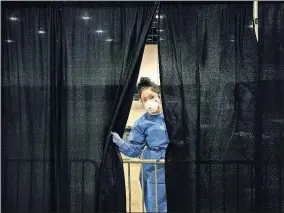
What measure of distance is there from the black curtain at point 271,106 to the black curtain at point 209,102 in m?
0.07

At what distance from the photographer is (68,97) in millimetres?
2623

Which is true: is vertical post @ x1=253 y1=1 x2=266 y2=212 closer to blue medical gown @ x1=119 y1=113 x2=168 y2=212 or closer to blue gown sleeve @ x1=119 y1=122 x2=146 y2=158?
blue medical gown @ x1=119 y1=113 x2=168 y2=212

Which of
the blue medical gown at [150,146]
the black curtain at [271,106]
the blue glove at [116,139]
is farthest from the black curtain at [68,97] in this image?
the black curtain at [271,106]

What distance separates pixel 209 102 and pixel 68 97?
108 centimetres

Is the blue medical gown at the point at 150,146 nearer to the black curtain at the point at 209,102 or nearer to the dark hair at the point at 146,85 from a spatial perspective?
the dark hair at the point at 146,85

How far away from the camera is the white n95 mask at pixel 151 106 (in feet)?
9.91

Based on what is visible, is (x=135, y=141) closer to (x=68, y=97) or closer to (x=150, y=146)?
(x=150, y=146)

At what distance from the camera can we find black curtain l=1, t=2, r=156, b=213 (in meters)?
2.58

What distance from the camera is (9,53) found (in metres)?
2.64

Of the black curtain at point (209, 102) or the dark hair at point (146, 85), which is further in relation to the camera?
the dark hair at point (146, 85)

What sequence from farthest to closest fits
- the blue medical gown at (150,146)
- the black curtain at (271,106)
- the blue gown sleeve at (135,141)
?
the blue medical gown at (150,146), the blue gown sleeve at (135,141), the black curtain at (271,106)

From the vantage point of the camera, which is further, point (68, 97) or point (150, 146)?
point (150, 146)

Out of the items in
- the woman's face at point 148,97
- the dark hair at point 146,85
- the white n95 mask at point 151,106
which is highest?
the dark hair at point 146,85

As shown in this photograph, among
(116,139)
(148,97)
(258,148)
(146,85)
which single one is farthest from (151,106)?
(258,148)
